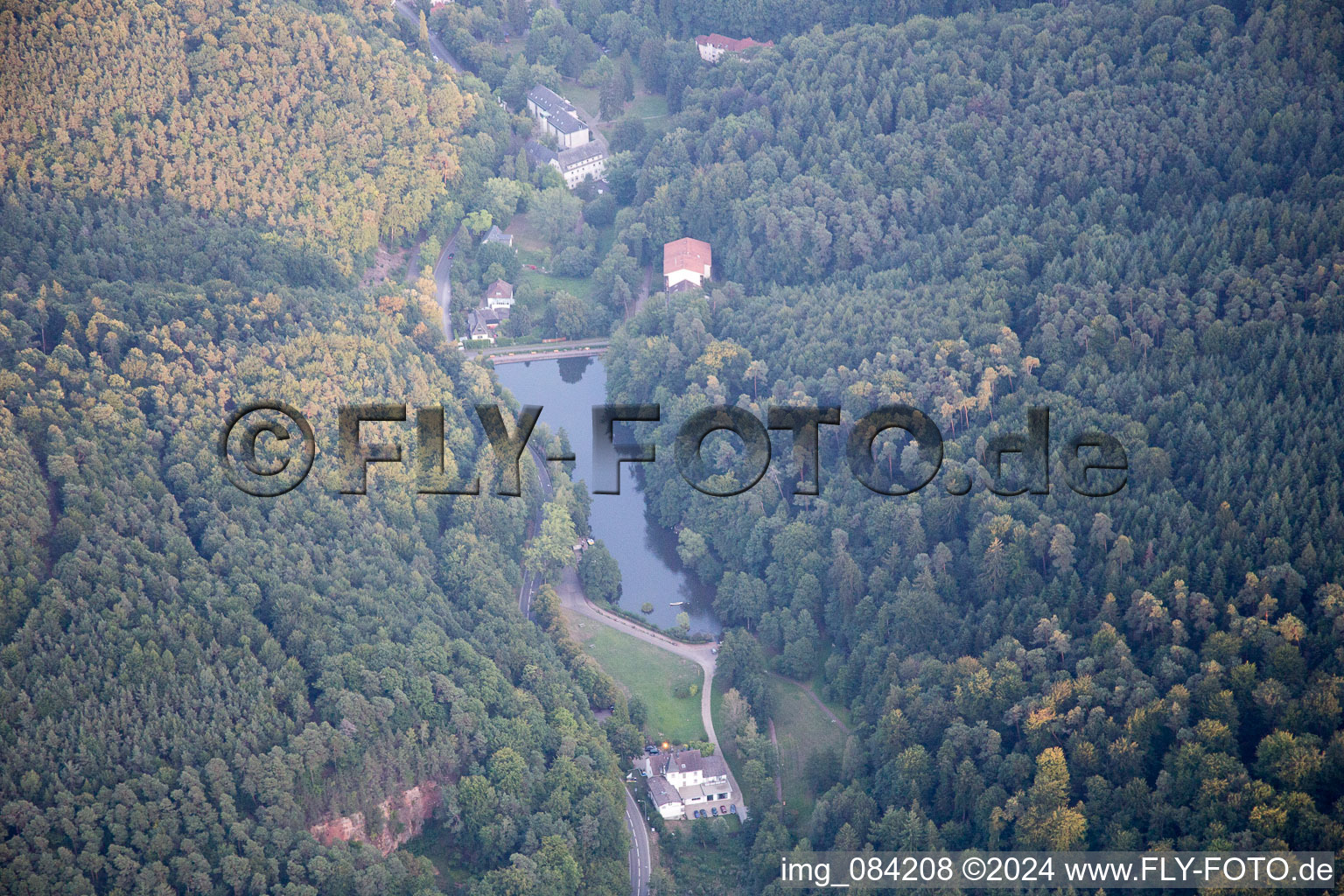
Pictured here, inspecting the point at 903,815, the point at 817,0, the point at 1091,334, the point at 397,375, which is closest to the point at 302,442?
the point at 397,375

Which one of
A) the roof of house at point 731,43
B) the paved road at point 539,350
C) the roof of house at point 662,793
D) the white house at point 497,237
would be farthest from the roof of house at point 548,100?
the roof of house at point 662,793

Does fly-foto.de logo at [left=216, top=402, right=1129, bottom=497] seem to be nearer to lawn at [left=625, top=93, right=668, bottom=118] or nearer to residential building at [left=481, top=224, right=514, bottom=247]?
residential building at [left=481, top=224, right=514, bottom=247]

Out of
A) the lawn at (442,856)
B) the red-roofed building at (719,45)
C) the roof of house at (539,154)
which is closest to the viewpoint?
the lawn at (442,856)

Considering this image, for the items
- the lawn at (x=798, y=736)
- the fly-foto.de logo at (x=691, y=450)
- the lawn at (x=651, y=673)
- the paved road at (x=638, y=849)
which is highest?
the fly-foto.de logo at (x=691, y=450)

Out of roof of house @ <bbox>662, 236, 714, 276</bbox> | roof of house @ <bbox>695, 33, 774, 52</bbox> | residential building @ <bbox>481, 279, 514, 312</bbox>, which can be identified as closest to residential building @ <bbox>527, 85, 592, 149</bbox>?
roof of house @ <bbox>695, 33, 774, 52</bbox>

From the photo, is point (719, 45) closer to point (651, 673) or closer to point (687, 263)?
point (687, 263)

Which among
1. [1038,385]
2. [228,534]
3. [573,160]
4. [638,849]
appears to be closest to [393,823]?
[638,849]

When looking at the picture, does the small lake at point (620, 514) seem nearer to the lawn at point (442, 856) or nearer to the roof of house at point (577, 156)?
the lawn at point (442, 856)

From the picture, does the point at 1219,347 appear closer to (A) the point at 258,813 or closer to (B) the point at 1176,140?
(B) the point at 1176,140
